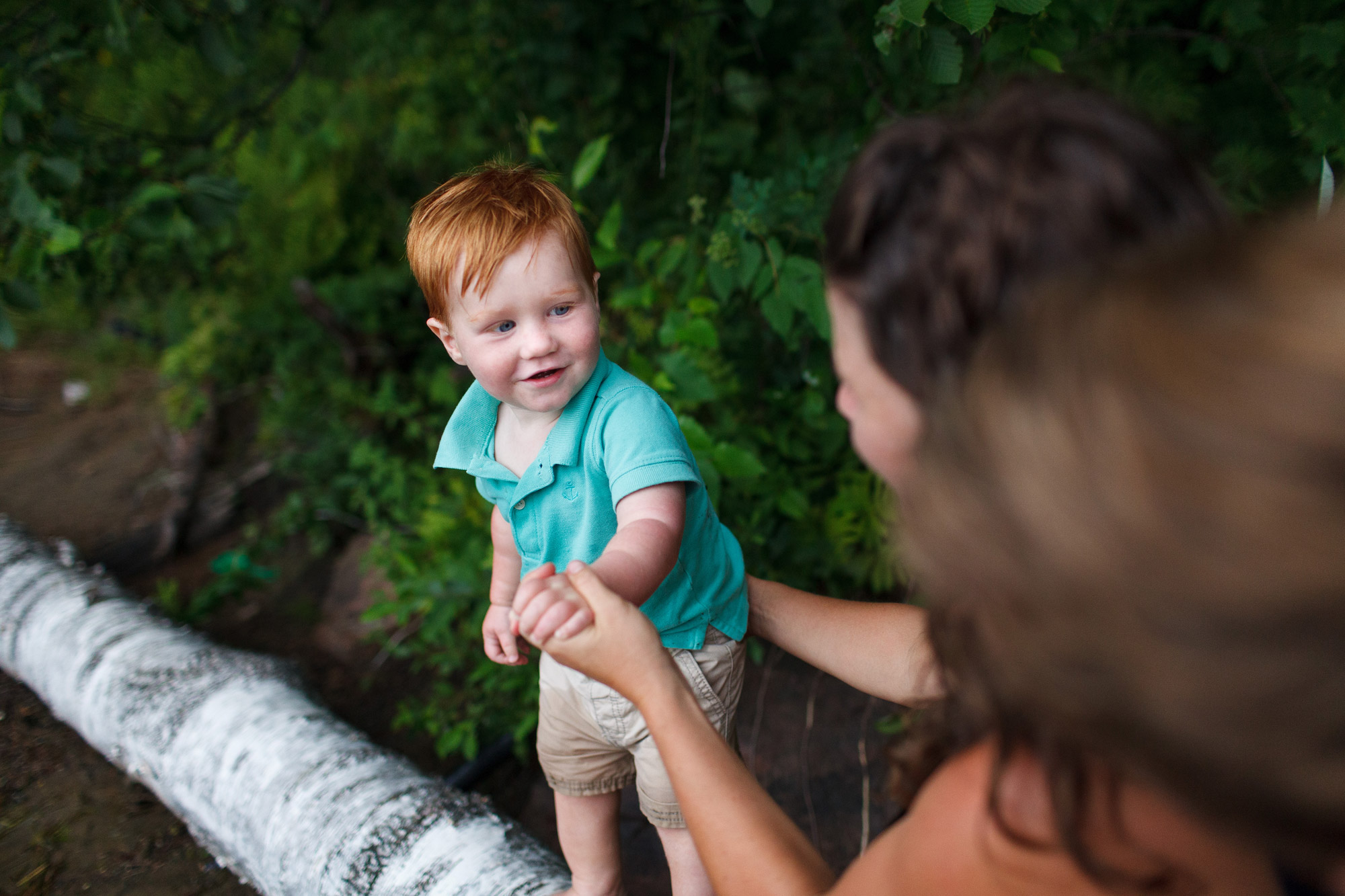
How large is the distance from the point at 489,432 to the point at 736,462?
0.57 meters

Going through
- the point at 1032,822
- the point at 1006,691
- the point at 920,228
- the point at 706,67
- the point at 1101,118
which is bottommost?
the point at 1032,822

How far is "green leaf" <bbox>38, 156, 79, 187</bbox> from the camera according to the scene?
1.94 meters

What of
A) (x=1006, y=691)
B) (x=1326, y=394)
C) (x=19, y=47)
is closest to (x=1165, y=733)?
(x=1006, y=691)

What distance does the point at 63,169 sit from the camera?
6.37 feet

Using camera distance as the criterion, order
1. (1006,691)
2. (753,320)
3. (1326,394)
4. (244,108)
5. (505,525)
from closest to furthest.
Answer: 1. (1326,394)
2. (1006,691)
3. (505,525)
4. (753,320)
5. (244,108)

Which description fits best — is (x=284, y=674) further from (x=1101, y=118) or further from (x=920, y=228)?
(x=1101, y=118)

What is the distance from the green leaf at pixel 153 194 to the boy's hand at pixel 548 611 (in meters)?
1.68

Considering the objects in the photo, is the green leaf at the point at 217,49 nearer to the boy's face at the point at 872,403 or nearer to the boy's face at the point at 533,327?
the boy's face at the point at 533,327

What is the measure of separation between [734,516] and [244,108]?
7.94ft

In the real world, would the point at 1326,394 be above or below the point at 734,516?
above

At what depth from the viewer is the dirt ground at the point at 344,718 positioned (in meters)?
2.11

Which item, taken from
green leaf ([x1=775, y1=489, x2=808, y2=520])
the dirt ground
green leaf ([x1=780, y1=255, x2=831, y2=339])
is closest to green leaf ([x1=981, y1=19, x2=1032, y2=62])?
green leaf ([x1=780, y1=255, x2=831, y2=339])

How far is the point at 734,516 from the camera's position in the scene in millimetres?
2145

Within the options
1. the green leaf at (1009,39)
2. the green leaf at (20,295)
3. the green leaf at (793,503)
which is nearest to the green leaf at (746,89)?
the green leaf at (1009,39)
